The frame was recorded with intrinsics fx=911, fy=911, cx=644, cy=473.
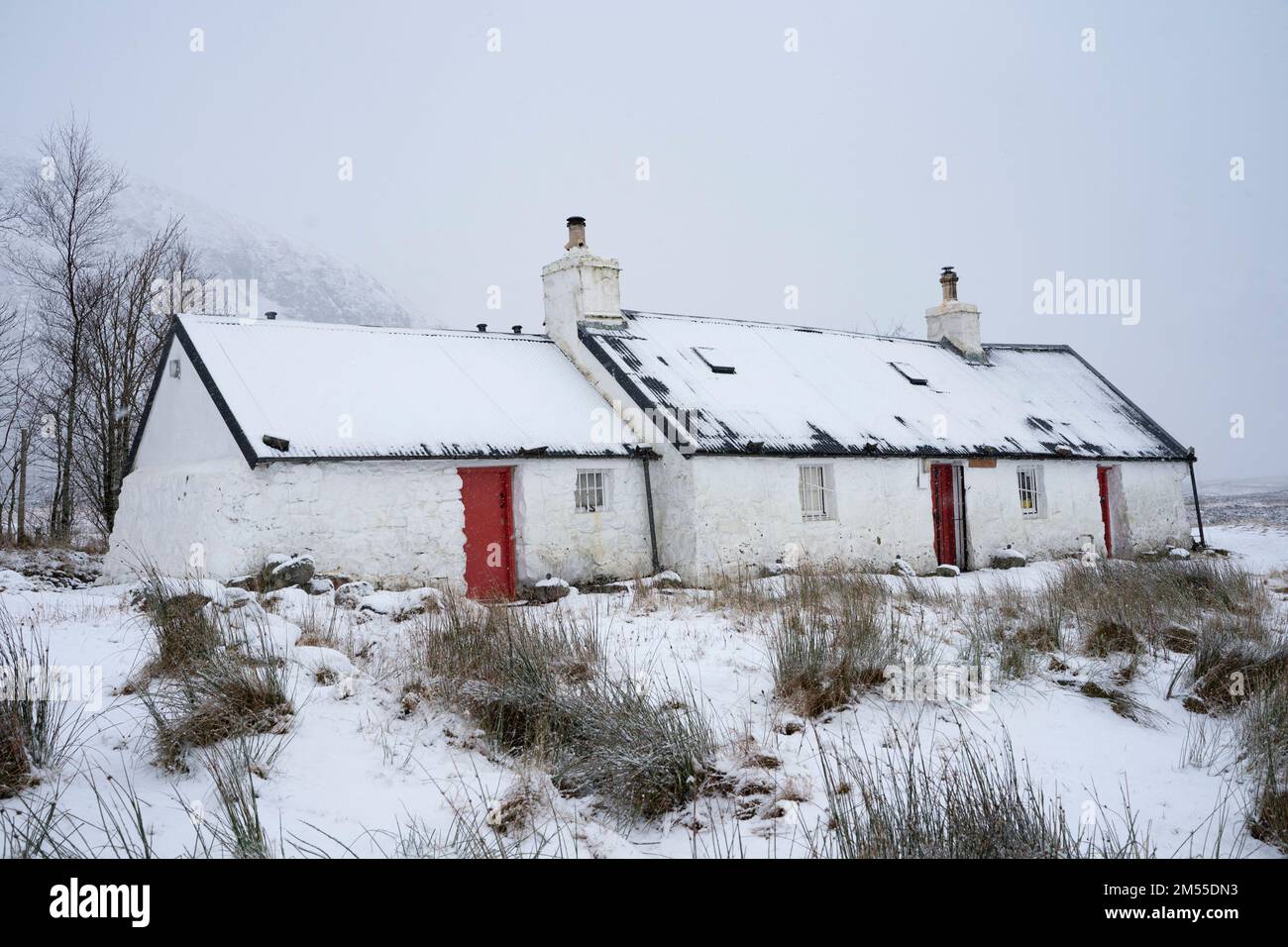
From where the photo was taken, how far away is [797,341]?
20656mm

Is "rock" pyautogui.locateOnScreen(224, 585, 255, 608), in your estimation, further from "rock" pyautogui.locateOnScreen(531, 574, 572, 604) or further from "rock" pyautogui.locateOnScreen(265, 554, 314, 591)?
"rock" pyautogui.locateOnScreen(531, 574, 572, 604)

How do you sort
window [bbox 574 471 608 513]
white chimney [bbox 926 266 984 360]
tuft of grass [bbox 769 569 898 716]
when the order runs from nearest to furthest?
tuft of grass [bbox 769 569 898 716], window [bbox 574 471 608 513], white chimney [bbox 926 266 984 360]

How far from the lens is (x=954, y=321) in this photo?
Result: 78.1 ft

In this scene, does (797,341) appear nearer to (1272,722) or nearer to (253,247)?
(1272,722)

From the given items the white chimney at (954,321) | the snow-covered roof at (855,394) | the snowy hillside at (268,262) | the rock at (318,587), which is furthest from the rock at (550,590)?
the snowy hillside at (268,262)

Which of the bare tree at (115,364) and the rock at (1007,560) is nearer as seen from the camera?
the rock at (1007,560)

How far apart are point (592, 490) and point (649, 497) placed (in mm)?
975

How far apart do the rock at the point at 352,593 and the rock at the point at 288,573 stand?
20.8 inches

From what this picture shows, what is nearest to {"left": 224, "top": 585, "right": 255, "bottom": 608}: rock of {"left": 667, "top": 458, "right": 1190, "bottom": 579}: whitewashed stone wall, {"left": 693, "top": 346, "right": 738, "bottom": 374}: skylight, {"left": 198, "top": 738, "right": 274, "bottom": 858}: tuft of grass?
{"left": 198, "top": 738, "right": 274, "bottom": 858}: tuft of grass

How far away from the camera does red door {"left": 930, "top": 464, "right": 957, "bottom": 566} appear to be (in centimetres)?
1794

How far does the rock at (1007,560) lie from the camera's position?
17844 millimetres

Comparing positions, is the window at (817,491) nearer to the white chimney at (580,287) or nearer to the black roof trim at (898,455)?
the black roof trim at (898,455)

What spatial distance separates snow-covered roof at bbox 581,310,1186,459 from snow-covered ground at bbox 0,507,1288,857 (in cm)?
794
